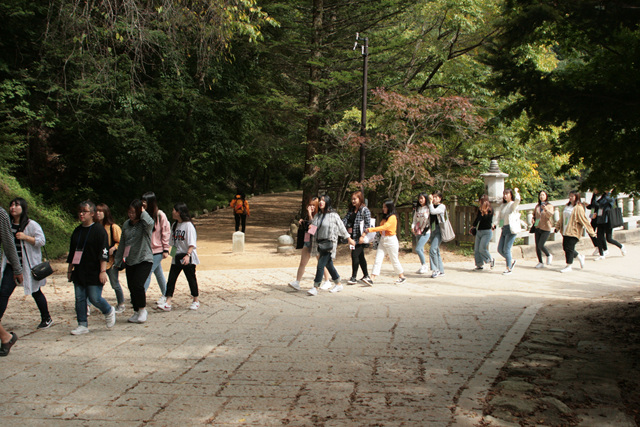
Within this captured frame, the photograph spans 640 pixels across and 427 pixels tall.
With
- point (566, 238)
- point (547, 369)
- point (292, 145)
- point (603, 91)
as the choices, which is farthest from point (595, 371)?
point (292, 145)

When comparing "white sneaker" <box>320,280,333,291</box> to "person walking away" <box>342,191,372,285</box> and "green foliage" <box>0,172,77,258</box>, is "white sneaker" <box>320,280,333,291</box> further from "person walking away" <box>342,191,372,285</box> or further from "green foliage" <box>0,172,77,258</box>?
Result: "green foliage" <box>0,172,77,258</box>

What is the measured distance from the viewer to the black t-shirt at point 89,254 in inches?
259

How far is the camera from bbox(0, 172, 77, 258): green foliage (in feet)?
52.6

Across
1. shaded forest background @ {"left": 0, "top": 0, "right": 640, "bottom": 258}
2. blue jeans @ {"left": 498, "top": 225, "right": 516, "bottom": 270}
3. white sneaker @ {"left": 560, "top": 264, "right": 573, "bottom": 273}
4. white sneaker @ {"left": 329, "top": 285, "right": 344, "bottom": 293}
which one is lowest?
white sneaker @ {"left": 329, "top": 285, "right": 344, "bottom": 293}

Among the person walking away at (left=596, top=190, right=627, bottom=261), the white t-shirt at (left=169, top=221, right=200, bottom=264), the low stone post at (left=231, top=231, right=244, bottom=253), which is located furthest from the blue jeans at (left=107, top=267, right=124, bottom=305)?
the person walking away at (left=596, top=190, right=627, bottom=261)

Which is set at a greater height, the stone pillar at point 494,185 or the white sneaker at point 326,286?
the stone pillar at point 494,185

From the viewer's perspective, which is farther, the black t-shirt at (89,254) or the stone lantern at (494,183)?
the stone lantern at (494,183)

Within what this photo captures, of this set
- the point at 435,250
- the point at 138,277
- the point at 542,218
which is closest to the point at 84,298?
the point at 138,277

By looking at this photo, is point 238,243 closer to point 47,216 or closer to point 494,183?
point 47,216

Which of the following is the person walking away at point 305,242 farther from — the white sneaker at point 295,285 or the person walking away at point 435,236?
the person walking away at point 435,236

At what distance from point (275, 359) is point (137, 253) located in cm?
257

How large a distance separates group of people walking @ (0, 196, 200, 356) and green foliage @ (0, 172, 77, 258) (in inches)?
325

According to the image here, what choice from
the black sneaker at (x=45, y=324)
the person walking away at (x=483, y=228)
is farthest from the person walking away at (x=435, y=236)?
the black sneaker at (x=45, y=324)

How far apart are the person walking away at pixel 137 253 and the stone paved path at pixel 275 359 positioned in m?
0.34
